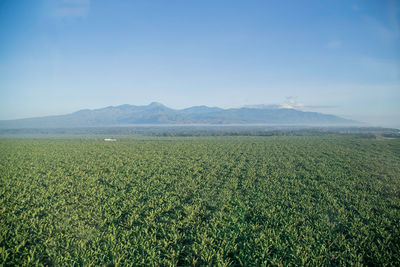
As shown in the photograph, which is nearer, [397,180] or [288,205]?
[288,205]

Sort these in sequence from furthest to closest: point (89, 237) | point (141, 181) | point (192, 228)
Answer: point (141, 181) < point (192, 228) < point (89, 237)

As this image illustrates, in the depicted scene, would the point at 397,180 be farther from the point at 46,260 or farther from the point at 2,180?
the point at 2,180

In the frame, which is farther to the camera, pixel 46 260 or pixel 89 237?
pixel 89 237

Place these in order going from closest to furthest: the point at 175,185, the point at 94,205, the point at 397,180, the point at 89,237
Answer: the point at 89,237, the point at 94,205, the point at 175,185, the point at 397,180

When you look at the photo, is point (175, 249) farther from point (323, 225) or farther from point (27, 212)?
point (27, 212)

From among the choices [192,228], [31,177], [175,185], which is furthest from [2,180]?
[192,228]

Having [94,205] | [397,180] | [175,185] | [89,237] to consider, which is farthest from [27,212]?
[397,180]

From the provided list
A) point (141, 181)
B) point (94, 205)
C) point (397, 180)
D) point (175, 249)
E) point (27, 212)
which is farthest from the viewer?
point (397, 180)

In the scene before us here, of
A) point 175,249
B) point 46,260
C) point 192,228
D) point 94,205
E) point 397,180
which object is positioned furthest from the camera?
point 397,180
